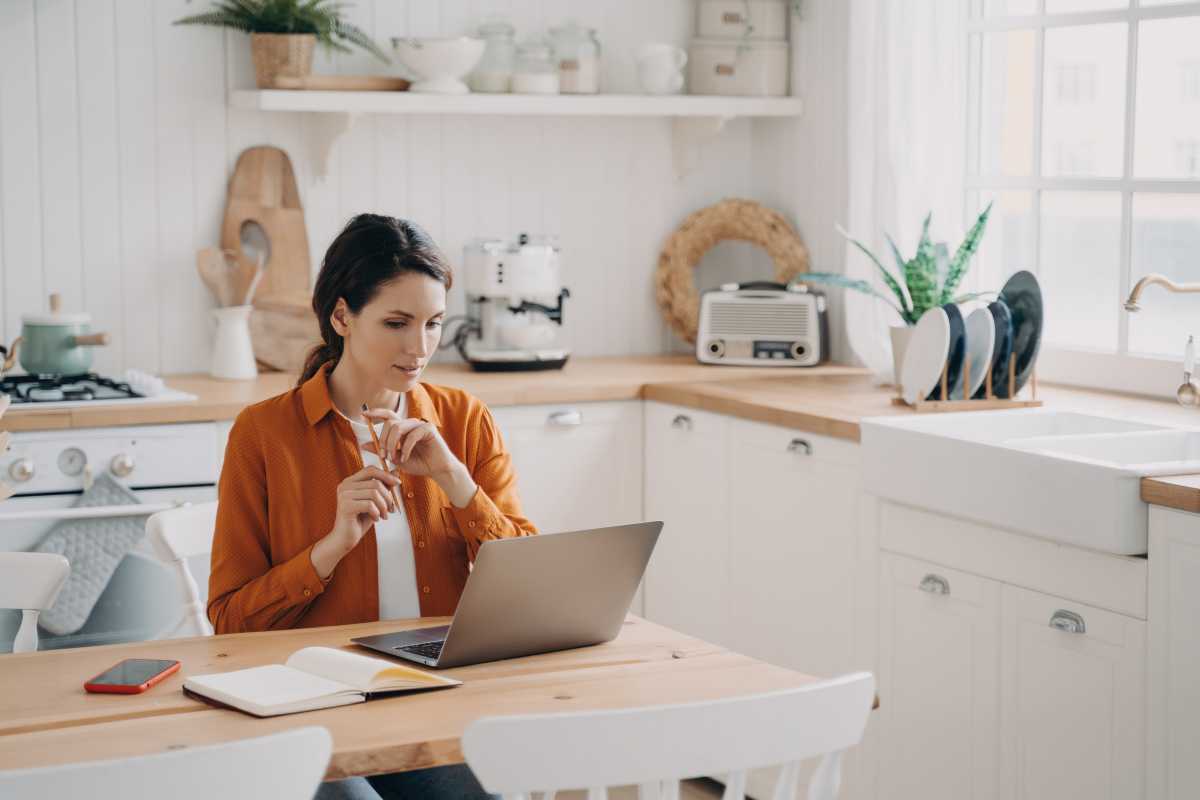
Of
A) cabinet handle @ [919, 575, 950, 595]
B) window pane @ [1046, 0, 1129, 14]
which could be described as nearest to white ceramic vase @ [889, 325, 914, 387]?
cabinet handle @ [919, 575, 950, 595]

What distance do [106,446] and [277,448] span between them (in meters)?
1.20

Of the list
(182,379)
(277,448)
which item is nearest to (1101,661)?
(277,448)

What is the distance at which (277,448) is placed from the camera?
224cm

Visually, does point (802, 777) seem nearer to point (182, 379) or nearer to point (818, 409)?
point (818, 409)

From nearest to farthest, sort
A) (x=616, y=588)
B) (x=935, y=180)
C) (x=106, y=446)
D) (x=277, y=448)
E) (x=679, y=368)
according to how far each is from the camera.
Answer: (x=616, y=588) < (x=277, y=448) < (x=106, y=446) < (x=935, y=180) < (x=679, y=368)

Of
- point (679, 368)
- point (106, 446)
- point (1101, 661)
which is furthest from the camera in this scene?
point (679, 368)

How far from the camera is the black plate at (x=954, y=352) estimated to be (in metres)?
3.25

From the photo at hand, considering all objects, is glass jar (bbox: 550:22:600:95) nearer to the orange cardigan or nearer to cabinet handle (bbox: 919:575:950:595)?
cabinet handle (bbox: 919:575:950:595)

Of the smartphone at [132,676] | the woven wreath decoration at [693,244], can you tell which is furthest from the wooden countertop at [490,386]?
the smartphone at [132,676]

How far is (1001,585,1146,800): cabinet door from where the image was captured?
2410 millimetres

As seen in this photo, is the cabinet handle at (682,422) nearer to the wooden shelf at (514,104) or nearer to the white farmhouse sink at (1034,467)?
the white farmhouse sink at (1034,467)

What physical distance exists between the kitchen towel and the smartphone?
147 cm

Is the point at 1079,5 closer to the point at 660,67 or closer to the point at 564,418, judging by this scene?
the point at 660,67

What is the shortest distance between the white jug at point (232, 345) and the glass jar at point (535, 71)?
0.92 meters
